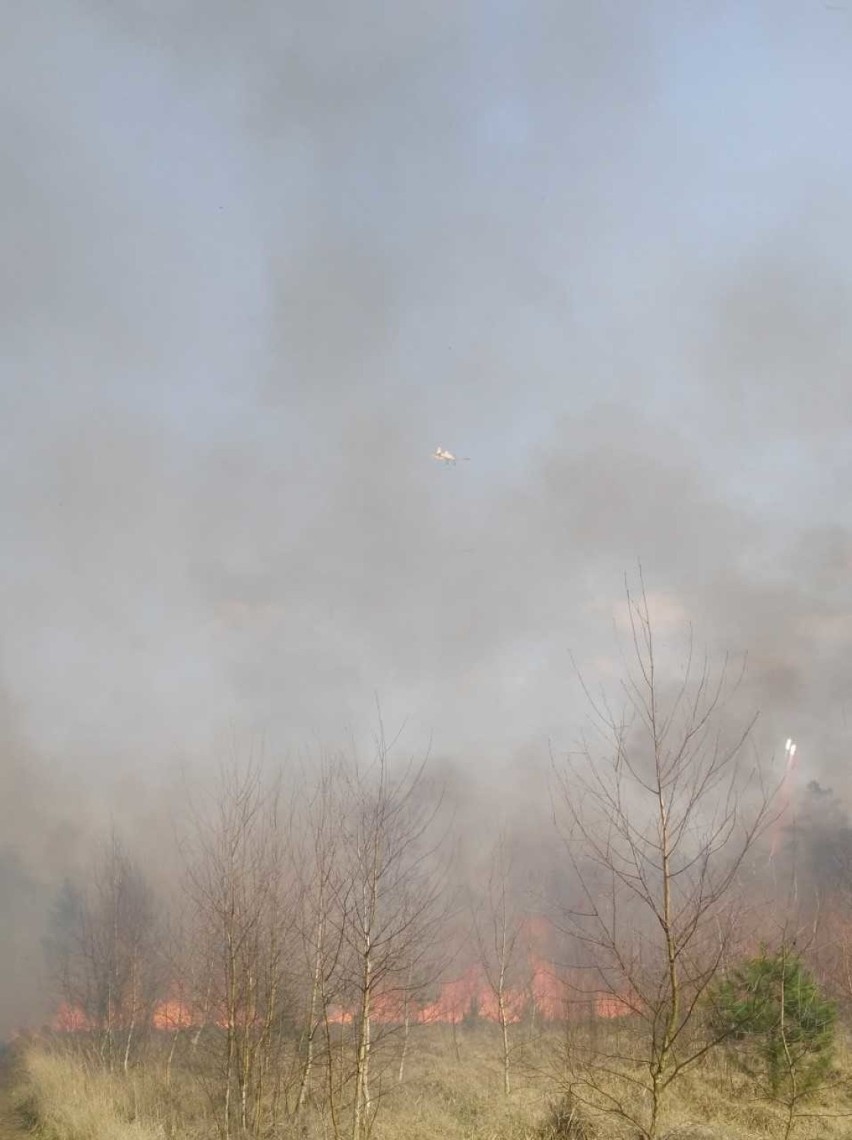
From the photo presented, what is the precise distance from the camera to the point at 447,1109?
19.1m

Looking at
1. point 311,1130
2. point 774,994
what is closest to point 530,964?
point 774,994

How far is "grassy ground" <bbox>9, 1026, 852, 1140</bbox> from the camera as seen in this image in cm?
1408

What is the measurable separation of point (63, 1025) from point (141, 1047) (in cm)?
1049

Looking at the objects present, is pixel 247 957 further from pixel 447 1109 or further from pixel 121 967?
pixel 121 967

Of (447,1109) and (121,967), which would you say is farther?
(121,967)

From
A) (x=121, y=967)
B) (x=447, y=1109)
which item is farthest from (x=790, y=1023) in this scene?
(x=121, y=967)

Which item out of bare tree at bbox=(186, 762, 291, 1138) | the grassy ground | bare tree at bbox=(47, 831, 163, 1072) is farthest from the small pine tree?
bare tree at bbox=(47, 831, 163, 1072)

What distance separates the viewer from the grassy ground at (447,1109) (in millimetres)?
14078

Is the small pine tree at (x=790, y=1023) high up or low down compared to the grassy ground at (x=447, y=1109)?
up

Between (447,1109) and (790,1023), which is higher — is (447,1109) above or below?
below

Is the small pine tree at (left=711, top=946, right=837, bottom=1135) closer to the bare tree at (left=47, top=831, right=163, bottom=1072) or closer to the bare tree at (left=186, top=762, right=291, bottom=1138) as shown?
the bare tree at (left=186, top=762, right=291, bottom=1138)

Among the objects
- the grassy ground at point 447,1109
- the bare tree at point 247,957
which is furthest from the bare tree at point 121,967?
the bare tree at point 247,957

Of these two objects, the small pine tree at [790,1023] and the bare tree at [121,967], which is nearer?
the small pine tree at [790,1023]

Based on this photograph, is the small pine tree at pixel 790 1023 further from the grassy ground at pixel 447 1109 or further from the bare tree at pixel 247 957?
the bare tree at pixel 247 957
